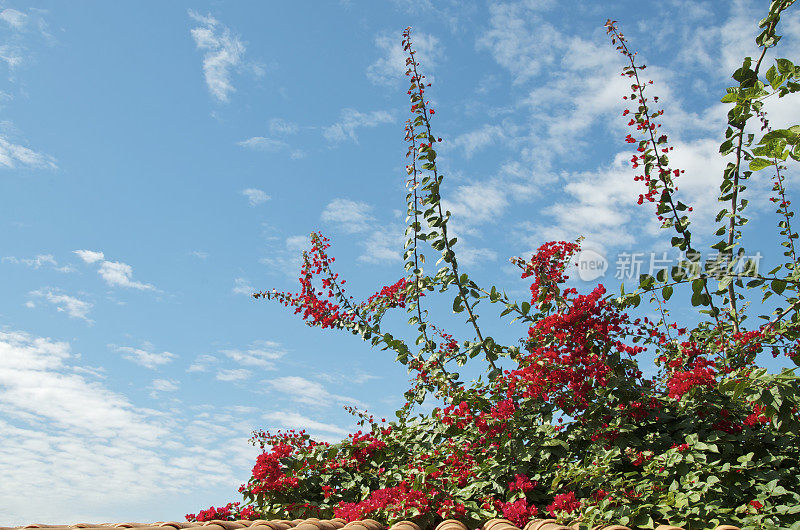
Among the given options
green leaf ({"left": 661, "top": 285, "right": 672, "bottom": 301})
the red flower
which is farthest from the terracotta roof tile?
green leaf ({"left": 661, "top": 285, "right": 672, "bottom": 301})

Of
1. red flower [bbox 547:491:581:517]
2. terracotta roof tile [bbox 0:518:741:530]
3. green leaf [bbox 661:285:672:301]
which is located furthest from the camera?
green leaf [bbox 661:285:672:301]

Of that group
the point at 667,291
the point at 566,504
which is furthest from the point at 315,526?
the point at 667,291

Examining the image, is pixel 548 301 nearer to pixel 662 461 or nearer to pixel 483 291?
pixel 483 291

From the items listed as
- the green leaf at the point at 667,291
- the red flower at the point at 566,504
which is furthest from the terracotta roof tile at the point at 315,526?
the green leaf at the point at 667,291

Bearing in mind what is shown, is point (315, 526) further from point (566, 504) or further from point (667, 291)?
point (667, 291)

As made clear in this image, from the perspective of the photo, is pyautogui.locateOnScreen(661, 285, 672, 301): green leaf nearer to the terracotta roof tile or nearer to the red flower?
the red flower

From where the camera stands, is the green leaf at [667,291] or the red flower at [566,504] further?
the green leaf at [667,291]

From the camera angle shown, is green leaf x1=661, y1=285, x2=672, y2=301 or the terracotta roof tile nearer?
the terracotta roof tile

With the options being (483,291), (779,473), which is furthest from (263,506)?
(779,473)

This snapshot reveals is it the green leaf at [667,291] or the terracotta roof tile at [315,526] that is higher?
the green leaf at [667,291]

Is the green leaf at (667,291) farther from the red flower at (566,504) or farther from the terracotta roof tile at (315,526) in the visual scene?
the terracotta roof tile at (315,526)

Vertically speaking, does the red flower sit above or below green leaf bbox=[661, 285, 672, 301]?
below

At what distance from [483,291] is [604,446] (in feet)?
5.13

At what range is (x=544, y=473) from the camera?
3.96 metres
